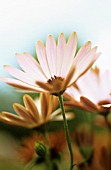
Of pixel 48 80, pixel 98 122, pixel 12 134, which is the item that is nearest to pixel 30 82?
pixel 48 80

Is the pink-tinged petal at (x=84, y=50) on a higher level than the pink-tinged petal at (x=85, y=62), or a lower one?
higher

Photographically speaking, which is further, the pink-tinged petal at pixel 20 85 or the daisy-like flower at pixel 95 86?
the daisy-like flower at pixel 95 86

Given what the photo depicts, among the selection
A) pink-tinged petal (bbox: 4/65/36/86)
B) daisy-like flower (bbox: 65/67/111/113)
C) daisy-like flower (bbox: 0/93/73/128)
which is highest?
pink-tinged petal (bbox: 4/65/36/86)

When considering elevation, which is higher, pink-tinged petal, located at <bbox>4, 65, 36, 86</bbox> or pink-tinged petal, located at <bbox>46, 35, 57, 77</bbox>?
pink-tinged petal, located at <bbox>46, 35, 57, 77</bbox>

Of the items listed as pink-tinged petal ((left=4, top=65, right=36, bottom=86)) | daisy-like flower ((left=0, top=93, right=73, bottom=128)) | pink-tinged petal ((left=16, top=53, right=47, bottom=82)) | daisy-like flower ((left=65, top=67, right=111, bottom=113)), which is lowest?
daisy-like flower ((left=0, top=93, right=73, bottom=128))

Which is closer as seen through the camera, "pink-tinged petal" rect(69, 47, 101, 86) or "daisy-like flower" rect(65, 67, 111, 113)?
"pink-tinged petal" rect(69, 47, 101, 86)

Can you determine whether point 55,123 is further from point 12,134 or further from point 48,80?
point 48,80

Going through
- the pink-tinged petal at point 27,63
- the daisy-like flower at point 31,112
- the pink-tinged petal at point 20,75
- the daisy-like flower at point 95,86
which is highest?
the pink-tinged petal at point 27,63

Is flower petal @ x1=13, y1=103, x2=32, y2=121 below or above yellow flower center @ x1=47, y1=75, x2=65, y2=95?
below

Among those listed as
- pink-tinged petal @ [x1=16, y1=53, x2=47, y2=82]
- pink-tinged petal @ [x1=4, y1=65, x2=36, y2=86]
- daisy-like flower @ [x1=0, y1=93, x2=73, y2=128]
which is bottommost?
daisy-like flower @ [x1=0, y1=93, x2=73, y2=128]
